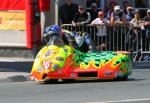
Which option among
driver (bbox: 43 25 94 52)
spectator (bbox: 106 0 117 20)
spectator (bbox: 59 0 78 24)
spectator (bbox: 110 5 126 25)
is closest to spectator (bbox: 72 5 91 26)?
spectator (bbox: 59 0 78 24)

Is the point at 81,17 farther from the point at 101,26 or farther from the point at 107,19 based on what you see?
the point at 107,19

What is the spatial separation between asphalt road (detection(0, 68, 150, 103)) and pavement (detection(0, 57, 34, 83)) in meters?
0.51

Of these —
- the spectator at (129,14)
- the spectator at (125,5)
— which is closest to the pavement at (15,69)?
the spectator at (129,14)

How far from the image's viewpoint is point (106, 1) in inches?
916

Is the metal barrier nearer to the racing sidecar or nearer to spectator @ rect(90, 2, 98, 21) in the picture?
spectator @ rect(90, 2, 98, 21)

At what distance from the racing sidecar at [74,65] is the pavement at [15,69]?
53.0 inches

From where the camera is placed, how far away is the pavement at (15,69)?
16.6 m

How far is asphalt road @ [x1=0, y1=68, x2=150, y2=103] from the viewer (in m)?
12.1

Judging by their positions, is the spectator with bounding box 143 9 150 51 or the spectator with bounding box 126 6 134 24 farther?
the spectator with bounding box 126 6 134 24

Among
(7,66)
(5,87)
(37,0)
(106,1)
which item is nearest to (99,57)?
(5,87)

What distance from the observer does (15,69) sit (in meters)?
18.2

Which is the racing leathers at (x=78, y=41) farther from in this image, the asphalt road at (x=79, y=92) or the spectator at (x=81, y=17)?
the spectator at (x=81, y=17)

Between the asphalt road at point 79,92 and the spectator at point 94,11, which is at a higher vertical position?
the spectator at point 94,11

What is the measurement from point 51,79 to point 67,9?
261 inches
